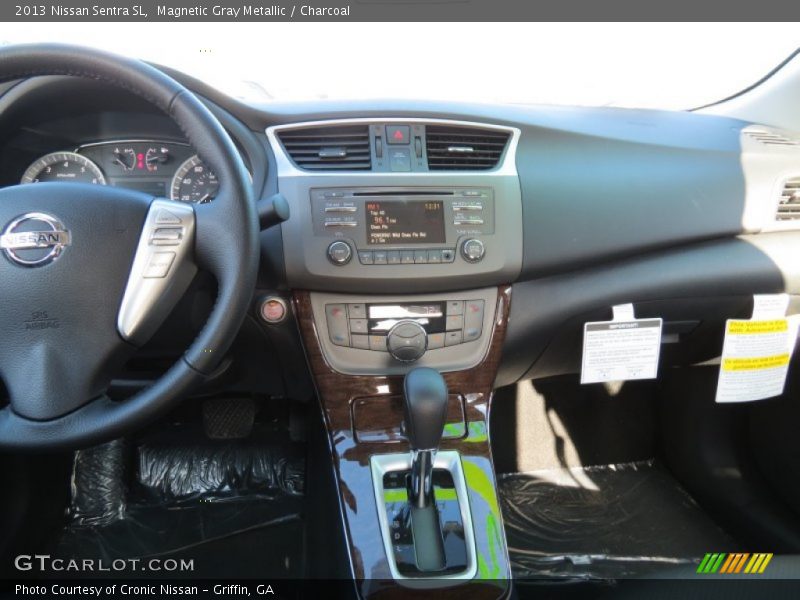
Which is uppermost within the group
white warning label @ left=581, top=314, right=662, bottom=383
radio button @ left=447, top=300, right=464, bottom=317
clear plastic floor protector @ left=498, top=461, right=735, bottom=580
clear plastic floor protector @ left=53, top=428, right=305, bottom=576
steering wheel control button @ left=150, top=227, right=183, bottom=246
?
steering wheel control button @ left=150, top=227, right=183, bottom=246

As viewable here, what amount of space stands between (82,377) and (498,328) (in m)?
0.81

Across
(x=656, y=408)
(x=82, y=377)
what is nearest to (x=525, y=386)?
(x=656, y=408)

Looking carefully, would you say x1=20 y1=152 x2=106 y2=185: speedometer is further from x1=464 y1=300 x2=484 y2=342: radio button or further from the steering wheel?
x1=464 y1=300 x2=484 y2=342: radio button

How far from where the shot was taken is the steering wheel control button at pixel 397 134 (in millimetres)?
1288

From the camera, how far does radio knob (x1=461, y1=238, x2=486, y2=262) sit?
1.26 metres

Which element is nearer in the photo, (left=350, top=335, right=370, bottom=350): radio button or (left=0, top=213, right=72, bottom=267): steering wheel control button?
(left=0, top=213, right=72, bottom=267): steering wheel control button

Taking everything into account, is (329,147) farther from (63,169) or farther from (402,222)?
(63,169)

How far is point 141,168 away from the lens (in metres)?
1.30

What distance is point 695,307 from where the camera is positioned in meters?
1.46

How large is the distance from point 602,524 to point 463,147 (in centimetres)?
117

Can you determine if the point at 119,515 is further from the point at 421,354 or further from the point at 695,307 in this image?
the point at 695,307

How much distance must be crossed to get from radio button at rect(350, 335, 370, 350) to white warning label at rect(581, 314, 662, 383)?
19.8 inches

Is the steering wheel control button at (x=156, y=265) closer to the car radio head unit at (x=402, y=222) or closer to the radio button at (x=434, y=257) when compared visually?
the car radio head unit at (x=402, y=222)

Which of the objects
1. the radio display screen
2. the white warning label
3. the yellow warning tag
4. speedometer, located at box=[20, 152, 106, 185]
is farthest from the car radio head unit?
the yellow warning tag
